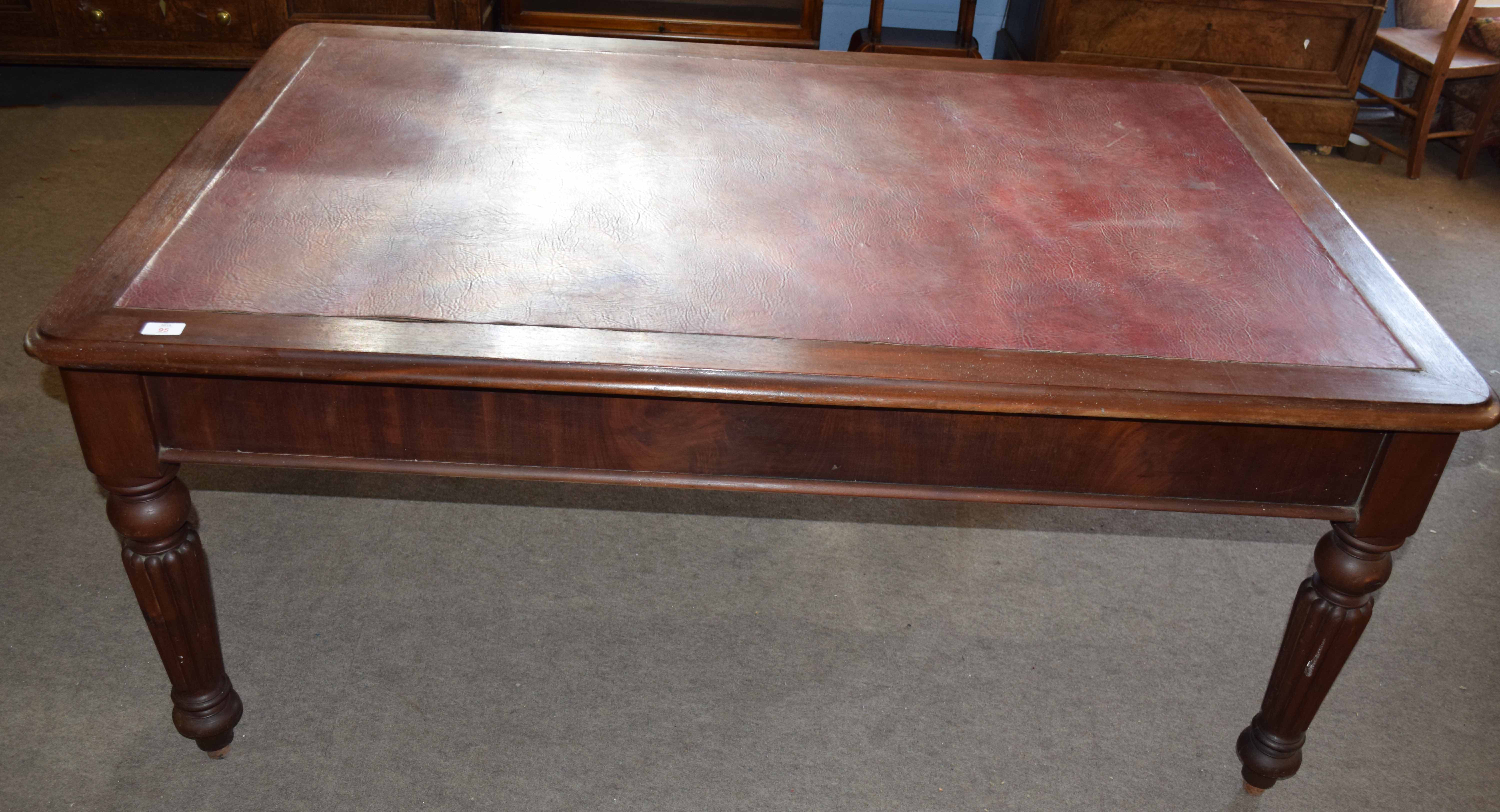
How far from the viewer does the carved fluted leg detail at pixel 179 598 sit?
154 cm

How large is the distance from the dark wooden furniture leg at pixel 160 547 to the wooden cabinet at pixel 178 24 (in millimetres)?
2358

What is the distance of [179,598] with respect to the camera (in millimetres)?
1635

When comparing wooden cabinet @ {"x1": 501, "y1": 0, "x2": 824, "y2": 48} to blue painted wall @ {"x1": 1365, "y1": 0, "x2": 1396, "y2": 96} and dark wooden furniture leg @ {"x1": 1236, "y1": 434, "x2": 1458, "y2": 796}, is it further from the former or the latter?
dark wooden furniture leg @ {"x1": 1236, "y1": 434, "x2": 1458, "y2": 796}

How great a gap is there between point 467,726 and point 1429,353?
4.93 feet

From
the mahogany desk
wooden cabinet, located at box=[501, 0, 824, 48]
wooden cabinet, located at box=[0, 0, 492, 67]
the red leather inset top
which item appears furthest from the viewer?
wooden cabinet, located at box=[501, 0, 824, 48]

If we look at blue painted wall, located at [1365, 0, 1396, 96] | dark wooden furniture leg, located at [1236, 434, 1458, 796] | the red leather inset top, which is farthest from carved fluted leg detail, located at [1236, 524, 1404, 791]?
blue painted wall, located at [1365, 0, 1396, 96]

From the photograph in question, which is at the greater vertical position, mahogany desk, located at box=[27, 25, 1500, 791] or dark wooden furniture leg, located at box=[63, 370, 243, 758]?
mahogany desk, located at box=[27, 25, 1500, 791]

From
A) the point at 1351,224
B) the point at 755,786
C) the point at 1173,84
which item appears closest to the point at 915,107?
the point at 1173,84

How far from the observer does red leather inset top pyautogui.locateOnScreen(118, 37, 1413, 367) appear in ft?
4.93

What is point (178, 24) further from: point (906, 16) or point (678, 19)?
point (906, 16)

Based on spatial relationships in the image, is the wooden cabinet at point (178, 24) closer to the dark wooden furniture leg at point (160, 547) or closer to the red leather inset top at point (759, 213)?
the red leather inset top at point (759, 213)

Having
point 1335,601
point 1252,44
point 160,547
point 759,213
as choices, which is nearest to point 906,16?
point 1252,44

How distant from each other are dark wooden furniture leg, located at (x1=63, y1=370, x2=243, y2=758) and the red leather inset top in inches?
5.5

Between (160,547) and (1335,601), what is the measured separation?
1603mm
